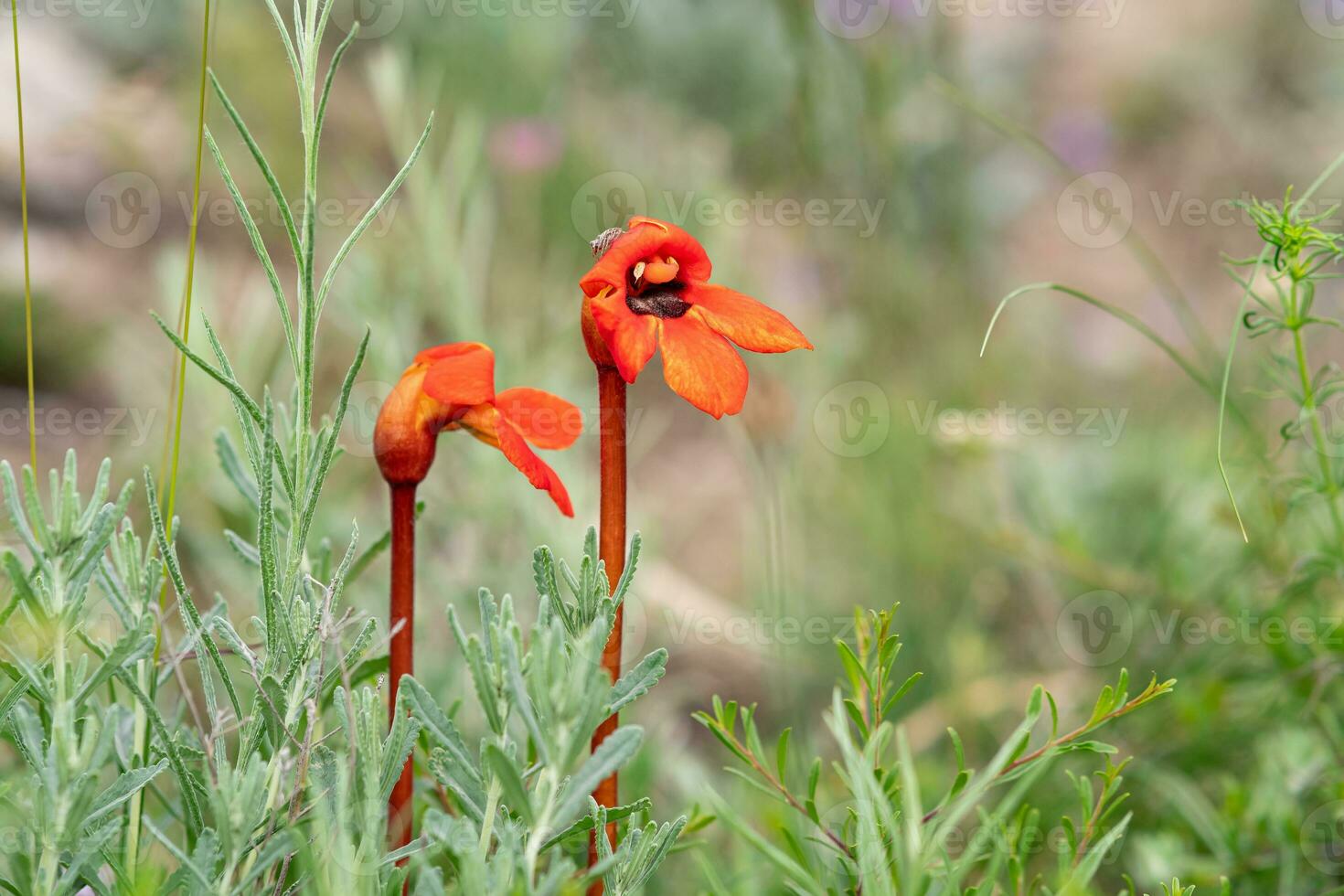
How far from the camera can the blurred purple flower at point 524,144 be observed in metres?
1.86

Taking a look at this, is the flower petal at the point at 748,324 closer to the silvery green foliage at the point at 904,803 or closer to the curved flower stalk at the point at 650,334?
the curved flower stalk at the point at 650,334

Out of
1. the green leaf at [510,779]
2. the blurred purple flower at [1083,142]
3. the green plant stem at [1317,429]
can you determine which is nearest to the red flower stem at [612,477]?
the green leaf at [510,779]

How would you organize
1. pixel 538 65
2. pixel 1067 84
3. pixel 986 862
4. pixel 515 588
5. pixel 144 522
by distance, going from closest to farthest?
pixel 986 862 < pixel 515 588 < pixel 144 522 < pixel 538 65 < pixel 1067 84

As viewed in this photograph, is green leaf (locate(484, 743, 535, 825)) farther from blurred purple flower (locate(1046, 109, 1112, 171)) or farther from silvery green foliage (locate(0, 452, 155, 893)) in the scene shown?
blurred purple flower (locate(1046, 109, 1112, 171))

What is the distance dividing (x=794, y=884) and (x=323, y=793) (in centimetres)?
21

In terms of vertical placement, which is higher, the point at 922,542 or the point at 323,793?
the point at 323,793

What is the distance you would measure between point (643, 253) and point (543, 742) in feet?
0.77

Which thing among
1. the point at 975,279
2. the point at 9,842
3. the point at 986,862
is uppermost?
the point at 975,279

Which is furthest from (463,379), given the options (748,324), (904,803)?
(904,803)

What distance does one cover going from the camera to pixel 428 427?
54cm

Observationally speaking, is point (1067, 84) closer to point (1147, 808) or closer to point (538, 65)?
point (538, 65)

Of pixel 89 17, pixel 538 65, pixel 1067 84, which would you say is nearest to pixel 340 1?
pixel 89 17

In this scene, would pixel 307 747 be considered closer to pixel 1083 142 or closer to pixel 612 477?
pixel 612 477

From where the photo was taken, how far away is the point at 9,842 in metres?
0.53
